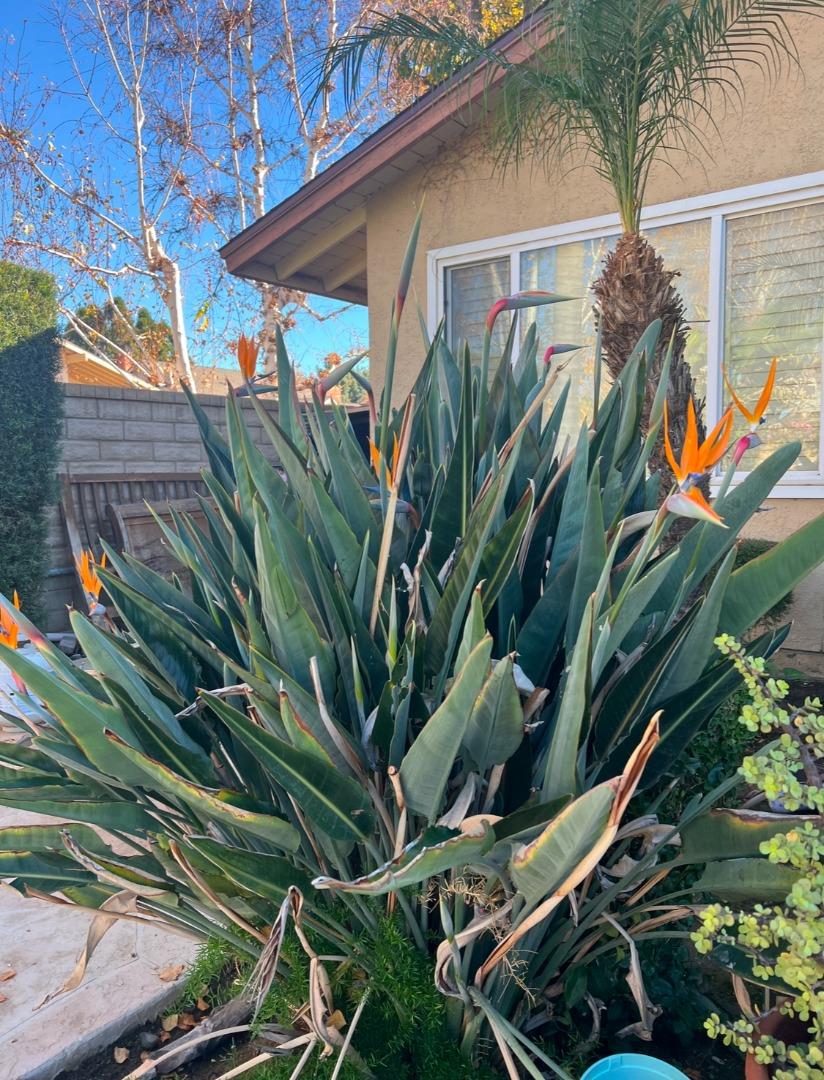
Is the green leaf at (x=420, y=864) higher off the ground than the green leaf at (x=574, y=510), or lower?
lower

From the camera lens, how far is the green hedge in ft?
16.6

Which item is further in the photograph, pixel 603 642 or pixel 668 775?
pixel 668 775

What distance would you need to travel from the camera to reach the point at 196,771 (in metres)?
1.20

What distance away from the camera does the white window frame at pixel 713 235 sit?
14.8 feet

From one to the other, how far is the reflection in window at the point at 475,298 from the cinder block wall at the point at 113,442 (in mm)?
1799

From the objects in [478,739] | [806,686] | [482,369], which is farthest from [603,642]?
[806,686]

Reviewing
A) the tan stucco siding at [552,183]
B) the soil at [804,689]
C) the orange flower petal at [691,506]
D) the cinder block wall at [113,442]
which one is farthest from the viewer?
the cinder block wall at [113,442]

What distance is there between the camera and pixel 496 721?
3.24ft

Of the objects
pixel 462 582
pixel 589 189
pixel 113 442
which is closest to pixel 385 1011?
pixel 462 582

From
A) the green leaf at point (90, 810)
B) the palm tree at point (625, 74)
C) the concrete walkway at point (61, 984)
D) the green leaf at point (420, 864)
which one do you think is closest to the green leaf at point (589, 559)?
the green leaf at point (420, 864)

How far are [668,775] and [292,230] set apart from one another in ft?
17.7

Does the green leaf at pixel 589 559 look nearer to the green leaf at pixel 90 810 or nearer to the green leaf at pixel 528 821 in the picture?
the green leaf at pixel 528 821

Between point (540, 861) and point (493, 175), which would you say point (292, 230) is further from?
point (540, 861)

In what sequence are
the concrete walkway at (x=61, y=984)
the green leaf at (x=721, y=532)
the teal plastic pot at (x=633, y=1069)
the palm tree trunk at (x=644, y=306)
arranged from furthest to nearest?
the palm tree trunk at (x=644, y=306) < the concrete walkway at (x=61, y=984) < the green leaf at (x=721, y=532) < the teal plastic pot at (x=633, y=1069)
